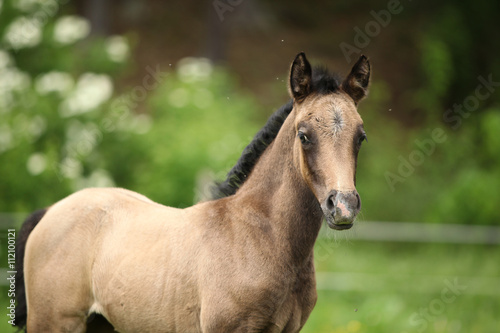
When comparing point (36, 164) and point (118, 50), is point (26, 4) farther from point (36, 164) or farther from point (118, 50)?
point (36, 164)

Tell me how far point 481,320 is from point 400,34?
567 inches

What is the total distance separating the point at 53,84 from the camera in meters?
9.70

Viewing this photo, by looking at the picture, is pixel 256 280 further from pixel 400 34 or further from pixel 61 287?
pixel 400 34

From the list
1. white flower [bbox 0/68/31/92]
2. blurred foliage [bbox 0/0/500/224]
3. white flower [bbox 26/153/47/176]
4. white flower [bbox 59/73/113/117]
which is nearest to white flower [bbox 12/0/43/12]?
blurred foliage [bbox 0/0/500/224]

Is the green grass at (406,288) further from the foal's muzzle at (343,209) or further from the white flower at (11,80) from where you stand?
the white flower at (11,80)

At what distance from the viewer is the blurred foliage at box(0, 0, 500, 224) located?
30.9 feet

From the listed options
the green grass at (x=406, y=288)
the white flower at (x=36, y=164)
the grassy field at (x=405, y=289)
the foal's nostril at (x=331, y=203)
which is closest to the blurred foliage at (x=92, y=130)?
the white flower at (x=36, y=164)

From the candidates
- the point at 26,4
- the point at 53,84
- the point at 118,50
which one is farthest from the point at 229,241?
the point at 118,50

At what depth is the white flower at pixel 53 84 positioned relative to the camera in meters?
9.70

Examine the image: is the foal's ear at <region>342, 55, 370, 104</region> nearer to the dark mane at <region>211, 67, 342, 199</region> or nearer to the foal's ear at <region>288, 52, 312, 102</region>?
the dark mane at <region>211, 67, 342, 199</region>

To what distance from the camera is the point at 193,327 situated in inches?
147

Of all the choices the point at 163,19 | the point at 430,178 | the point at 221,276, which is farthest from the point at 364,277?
the point at 163,19

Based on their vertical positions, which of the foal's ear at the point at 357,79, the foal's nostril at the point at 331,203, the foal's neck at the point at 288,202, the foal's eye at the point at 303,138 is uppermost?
the foal's ear at the point at 357,79

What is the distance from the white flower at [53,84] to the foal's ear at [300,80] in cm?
678
